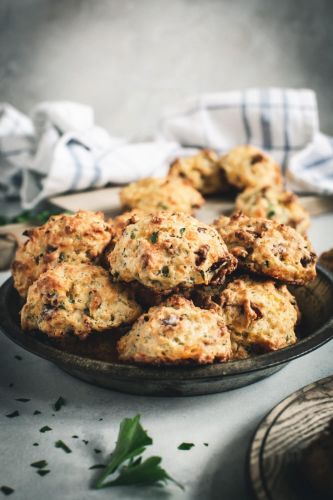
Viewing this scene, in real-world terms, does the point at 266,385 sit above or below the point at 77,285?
below

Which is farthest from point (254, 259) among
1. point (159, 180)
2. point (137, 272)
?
point (159, 180)

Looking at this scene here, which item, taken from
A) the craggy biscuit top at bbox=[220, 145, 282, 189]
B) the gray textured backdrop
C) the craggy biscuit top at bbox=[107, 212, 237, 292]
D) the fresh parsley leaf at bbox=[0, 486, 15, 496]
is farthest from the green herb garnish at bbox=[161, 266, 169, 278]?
the gray textured backdrop

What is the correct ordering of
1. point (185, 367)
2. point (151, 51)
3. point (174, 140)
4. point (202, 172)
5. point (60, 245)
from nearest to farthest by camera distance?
point (185, 367) < point (60, 245) < point (202, 172) < point (174, 140) < point (151, 51)

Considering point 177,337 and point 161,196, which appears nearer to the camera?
point 177,337

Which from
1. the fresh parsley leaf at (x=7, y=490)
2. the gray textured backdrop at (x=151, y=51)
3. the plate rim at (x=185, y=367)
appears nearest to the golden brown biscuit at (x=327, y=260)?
the plate rim at (x=185, y=367)

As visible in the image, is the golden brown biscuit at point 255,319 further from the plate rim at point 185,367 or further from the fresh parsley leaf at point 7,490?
the fresh parsley leaf at point 7,490

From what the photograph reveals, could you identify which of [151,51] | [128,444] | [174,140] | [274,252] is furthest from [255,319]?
[151,51]

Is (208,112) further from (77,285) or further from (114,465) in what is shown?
(114,465)

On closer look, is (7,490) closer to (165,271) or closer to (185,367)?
(185,367)
